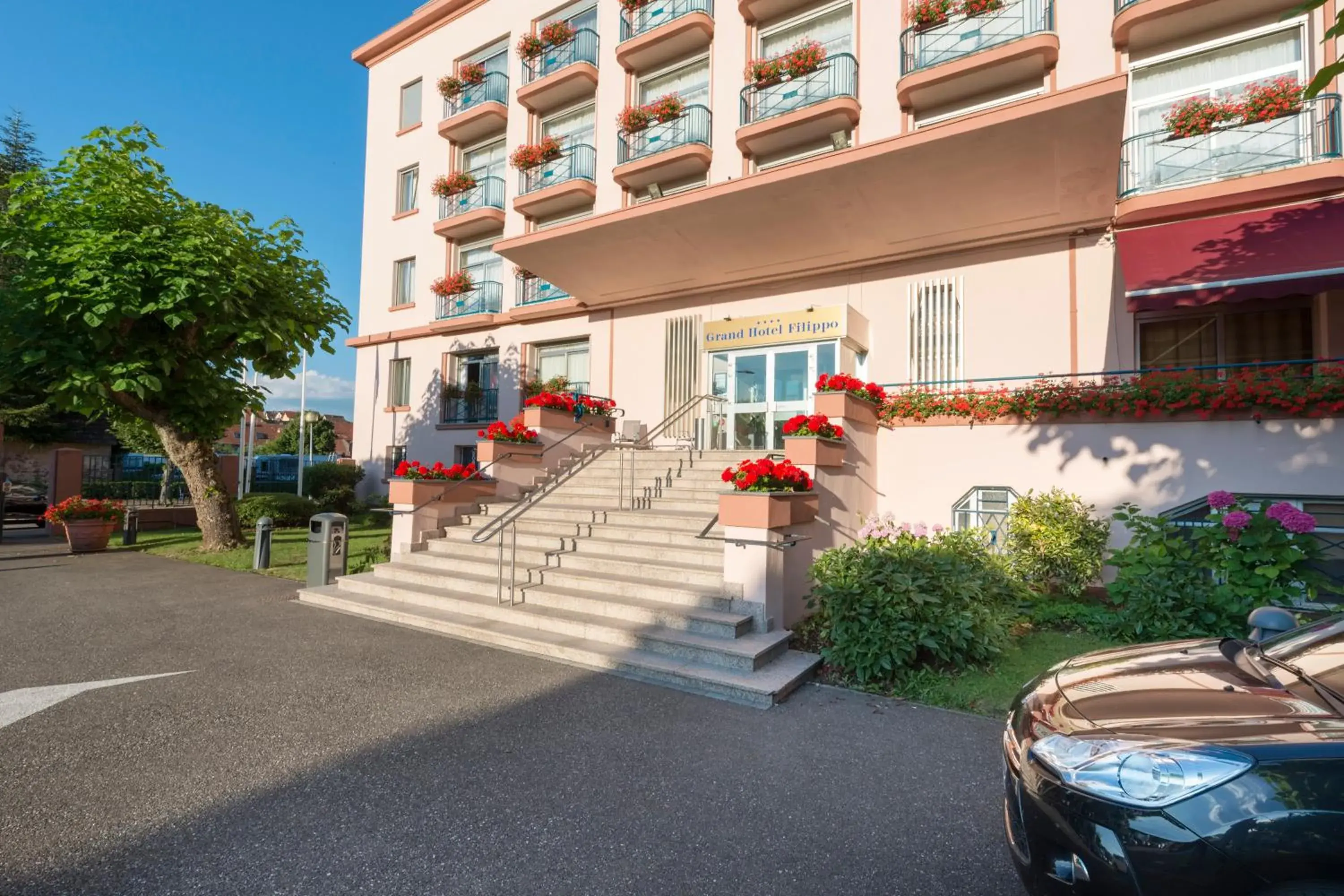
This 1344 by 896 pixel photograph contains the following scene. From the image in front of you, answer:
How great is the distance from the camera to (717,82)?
14227 millimetres

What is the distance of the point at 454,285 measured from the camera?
728 inches

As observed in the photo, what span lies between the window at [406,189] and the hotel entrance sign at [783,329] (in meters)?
13.3

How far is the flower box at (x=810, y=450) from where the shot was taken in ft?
24.6

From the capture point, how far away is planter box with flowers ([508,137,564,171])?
16656mm

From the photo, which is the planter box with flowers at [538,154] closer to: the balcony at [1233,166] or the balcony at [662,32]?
the balcony at [662,32]

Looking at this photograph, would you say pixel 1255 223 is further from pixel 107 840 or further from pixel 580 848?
pixel 107 840

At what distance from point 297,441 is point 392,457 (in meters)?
45.8

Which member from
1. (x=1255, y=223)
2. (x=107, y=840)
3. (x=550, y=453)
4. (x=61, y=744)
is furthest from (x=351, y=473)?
Answer: (x=1255, y=223)

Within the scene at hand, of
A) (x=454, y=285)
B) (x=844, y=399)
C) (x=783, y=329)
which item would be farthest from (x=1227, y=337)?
(x=454, y=285)

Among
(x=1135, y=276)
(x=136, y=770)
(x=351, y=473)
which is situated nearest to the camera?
(x=136, y=770)

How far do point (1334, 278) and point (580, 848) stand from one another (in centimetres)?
1029

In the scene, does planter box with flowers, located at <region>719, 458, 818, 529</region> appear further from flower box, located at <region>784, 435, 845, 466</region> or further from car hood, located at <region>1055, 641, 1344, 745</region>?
car hood, located at <region>1055, 641, 1344, 745</region>

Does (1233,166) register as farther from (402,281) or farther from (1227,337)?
(402,281)

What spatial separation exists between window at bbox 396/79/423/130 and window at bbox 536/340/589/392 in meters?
10.2
